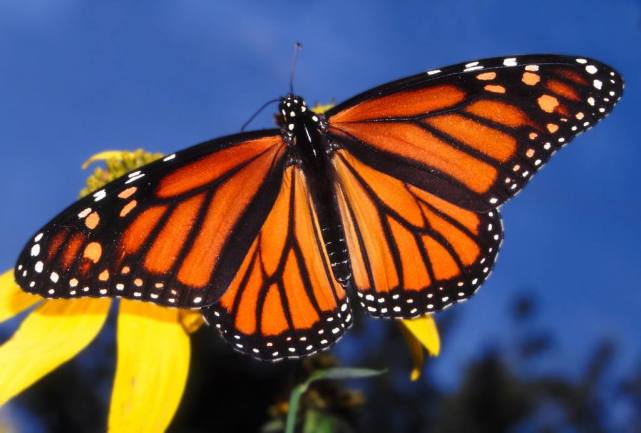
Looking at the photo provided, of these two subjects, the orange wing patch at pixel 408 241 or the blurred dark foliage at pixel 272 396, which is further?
the blurred dark foliage at pixel 272 396

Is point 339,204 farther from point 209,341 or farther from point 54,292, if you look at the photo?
point 209,341

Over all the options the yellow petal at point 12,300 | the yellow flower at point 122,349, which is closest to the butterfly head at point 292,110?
the yellow flower at point 122,349

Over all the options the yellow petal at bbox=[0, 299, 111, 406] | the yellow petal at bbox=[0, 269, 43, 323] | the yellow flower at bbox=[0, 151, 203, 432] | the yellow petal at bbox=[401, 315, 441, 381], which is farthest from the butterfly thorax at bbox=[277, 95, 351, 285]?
the yellow petal at bbox=[0, 269, 43, 323]

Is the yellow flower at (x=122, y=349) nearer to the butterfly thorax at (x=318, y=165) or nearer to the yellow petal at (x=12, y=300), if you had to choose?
the yellow petal at (x=12, y=300)

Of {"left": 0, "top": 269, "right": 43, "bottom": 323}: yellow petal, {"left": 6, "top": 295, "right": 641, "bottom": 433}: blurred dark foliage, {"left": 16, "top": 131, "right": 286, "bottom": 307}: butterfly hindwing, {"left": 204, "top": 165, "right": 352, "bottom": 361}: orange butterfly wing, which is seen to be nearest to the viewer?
{"left": 16, "top": 131, "right": 286, "bottom": 307}: butterfly hindwing

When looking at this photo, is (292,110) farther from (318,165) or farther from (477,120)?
(477,120)

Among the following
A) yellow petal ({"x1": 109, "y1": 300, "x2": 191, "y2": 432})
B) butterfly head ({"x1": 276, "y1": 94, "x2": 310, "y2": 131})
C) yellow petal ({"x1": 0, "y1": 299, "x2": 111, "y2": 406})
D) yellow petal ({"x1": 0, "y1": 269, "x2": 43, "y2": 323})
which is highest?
butterfly head ({"x1": 276, "y1": 94, "x2": 310, "y2": 131})

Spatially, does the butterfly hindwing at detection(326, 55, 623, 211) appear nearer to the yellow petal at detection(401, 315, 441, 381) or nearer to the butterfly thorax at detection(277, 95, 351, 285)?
the butterfly thorax at detection(277, 95, 351, 285)
